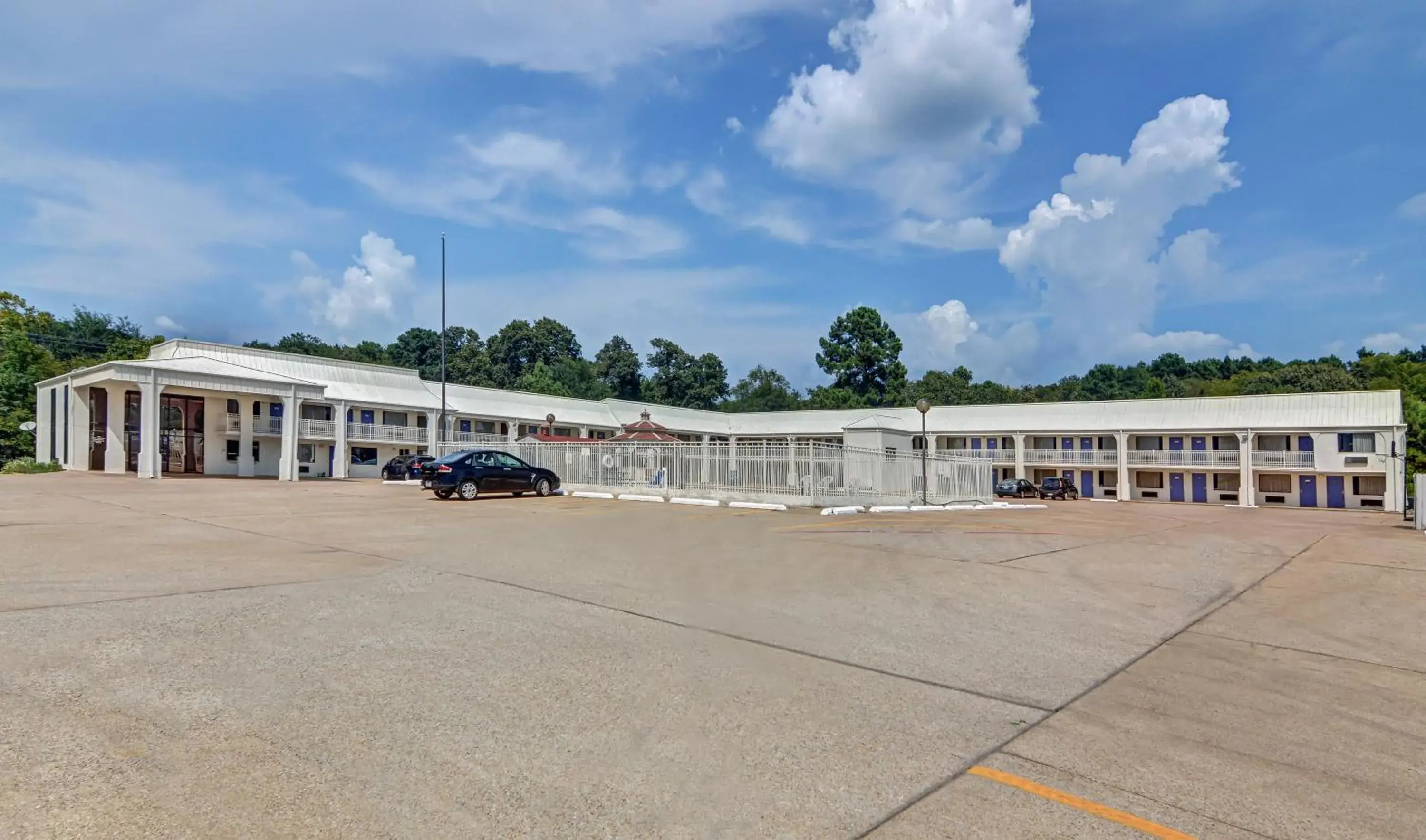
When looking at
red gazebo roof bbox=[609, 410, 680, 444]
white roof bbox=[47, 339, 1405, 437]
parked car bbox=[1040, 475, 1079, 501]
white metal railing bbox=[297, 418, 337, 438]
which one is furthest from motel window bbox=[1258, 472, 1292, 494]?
white metal railing bbox=[297, 418, 337, 438]

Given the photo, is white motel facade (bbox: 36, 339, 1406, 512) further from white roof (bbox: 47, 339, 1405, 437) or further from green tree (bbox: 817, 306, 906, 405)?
green tree (bbox: 817, 306, 906, 405)

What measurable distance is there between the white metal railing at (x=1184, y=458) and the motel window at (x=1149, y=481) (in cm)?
210

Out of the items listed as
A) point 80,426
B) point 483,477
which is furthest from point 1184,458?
point 80,426

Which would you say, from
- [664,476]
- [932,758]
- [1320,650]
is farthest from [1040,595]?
[664,476]

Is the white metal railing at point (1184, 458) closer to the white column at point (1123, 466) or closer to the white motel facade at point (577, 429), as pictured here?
the white motel facade at point (577, 429)

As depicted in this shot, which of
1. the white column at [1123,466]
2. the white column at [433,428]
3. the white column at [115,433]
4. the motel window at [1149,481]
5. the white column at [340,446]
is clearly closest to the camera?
the white column at [115,433]

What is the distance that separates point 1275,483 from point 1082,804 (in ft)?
207

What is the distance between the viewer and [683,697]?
5.25m

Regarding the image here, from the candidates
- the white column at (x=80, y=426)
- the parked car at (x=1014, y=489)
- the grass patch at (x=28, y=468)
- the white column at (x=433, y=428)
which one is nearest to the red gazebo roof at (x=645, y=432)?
the white column at (x=433, y=428)

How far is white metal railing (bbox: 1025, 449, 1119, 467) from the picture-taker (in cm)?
5794

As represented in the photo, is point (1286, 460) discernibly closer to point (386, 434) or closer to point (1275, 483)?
point (1275, 483)

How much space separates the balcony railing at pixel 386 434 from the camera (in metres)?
50.7

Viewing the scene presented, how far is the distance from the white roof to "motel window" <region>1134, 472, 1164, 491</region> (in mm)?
4557

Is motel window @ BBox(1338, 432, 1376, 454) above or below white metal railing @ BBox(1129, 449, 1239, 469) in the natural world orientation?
above
